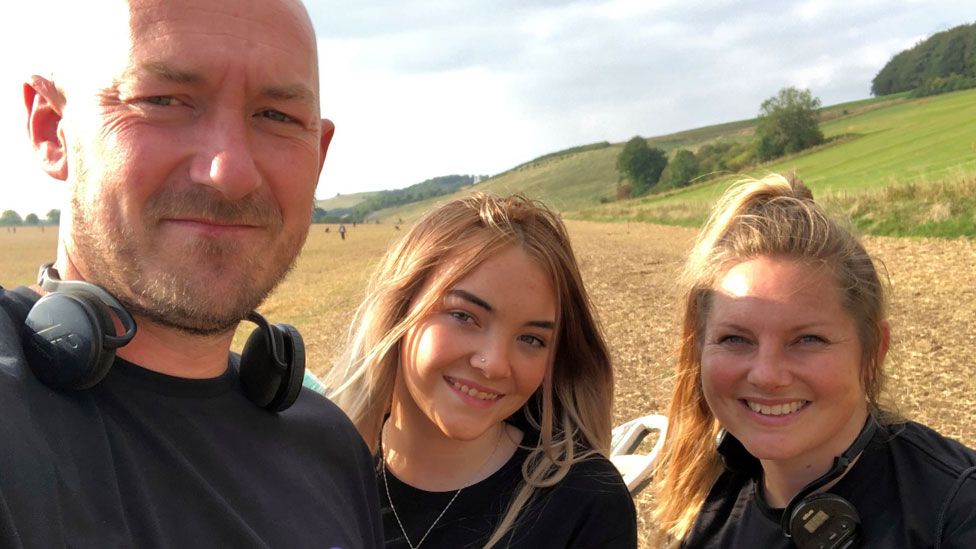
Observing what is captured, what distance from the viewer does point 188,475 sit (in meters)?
1.38

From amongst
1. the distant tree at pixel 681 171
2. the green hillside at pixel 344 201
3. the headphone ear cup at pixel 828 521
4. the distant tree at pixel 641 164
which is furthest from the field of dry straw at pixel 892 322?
the green hillside at pixel 344 201

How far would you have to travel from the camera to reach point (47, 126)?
148 centimetres

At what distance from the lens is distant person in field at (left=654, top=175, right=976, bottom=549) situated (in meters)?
2.24

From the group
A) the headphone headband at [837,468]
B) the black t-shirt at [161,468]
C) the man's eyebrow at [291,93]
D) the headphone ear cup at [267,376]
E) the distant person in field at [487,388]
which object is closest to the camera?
the black t-shirt at [161,468]

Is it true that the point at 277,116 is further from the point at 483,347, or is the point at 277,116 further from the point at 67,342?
the point at 483,347

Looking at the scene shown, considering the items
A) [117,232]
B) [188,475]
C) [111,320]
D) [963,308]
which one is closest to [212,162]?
[117,232]

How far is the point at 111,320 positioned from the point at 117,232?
173mm

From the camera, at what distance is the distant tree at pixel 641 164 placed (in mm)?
96625

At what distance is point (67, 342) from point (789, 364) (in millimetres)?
2041

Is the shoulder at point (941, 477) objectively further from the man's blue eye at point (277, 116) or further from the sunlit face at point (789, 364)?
the man's blue eye at point (277, 116)

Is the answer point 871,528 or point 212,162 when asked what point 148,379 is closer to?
point 212,162

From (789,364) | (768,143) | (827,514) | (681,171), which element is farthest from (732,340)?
(681,171)

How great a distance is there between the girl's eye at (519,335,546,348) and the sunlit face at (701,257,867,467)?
590 millimetres

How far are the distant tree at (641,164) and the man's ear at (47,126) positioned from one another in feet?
312
